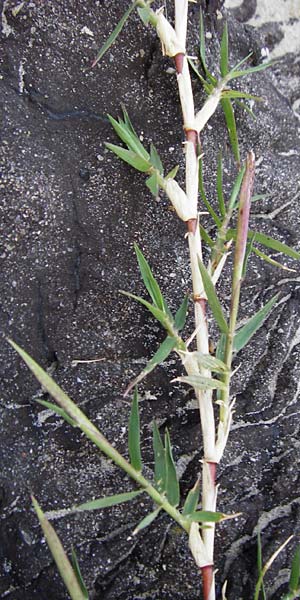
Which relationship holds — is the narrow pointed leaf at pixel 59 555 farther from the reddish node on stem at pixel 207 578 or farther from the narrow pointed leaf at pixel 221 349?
the narrow pointed leaf at pixel 221 349

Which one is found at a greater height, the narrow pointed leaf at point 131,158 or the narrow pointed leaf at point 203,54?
the narrow pointed leaf at point 203,54

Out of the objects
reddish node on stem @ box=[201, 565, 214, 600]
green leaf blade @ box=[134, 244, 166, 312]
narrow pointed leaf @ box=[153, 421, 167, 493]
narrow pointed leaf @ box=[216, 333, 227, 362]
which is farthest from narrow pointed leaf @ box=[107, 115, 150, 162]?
reddish node on stem @ box=[201, 565, 214, 600]

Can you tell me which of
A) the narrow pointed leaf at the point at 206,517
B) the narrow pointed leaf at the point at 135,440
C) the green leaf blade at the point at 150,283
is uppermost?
the green leaf blade at the point at 150,283

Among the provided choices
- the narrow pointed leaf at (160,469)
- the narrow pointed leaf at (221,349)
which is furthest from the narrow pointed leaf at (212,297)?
the narrow pointed leaf at (160,469)

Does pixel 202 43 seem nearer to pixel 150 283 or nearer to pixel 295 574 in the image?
pixel 150 283

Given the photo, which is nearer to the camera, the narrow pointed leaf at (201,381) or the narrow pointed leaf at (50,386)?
the narrow pointed leaf at (50,386)

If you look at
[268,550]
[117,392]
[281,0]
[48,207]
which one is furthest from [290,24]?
[268,550]
